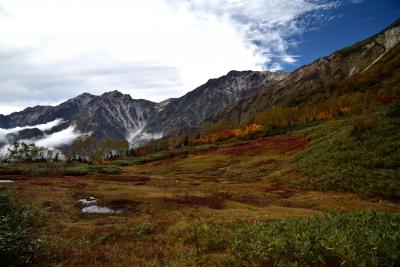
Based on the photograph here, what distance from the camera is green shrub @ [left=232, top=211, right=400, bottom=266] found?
9234mm

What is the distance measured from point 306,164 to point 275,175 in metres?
6.02

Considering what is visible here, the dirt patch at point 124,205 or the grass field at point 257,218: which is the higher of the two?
the grass field at point 257,218

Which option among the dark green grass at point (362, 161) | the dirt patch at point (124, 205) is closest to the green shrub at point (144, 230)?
the dirt patch at point (124, 205)

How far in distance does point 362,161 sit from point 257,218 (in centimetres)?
3009

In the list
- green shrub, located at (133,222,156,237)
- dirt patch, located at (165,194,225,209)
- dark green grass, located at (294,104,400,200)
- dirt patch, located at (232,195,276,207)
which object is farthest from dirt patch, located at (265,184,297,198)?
green shrub, located at (133,222,156,237)

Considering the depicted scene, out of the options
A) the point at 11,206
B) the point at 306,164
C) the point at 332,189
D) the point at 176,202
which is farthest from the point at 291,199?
the point at 11,206

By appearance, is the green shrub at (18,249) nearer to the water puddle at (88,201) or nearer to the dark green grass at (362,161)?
the water puddle at (88,201)

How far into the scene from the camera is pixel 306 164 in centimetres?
5562

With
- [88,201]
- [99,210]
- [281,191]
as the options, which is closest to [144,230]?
[99,210]

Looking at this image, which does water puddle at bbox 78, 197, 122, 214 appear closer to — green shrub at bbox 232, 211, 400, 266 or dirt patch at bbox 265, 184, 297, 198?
green shrub at bbox 232, 211, 400, 266

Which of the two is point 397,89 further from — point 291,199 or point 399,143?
point 291,199

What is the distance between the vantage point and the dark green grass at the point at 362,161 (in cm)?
A: 4000

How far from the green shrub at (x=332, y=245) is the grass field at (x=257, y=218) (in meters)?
0.04

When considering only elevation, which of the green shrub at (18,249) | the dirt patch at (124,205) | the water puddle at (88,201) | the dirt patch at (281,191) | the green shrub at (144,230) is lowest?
the dirt patch at (281,191)
